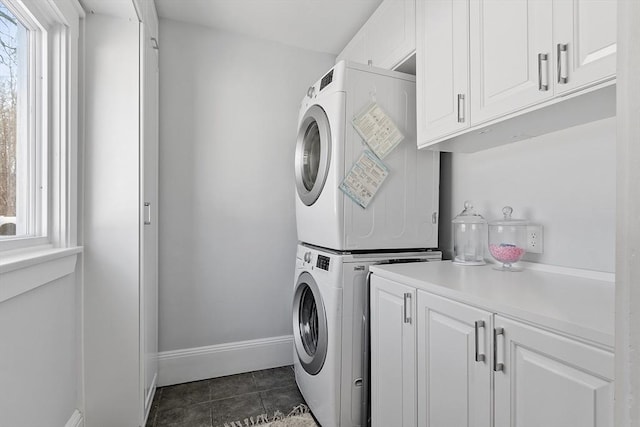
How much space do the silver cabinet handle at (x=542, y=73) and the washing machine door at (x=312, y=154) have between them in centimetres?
89

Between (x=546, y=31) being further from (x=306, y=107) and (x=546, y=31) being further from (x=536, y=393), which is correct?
(x=306, y=107)

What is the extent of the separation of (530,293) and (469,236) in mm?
643

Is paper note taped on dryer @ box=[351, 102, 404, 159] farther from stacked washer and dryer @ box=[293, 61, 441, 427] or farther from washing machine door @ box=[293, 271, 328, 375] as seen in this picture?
washing machine door @ box=[293, 271, 328, 375]

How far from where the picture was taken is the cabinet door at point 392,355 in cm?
120

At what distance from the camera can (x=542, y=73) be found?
990mm

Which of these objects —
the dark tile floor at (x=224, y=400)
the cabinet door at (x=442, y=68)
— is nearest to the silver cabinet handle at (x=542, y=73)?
the cabinet door at (x=442, y=68)

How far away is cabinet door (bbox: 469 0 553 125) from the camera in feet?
3.26

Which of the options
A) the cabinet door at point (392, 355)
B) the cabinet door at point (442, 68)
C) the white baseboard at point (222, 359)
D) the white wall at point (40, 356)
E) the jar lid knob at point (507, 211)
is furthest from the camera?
the white baseboard at point (222, 359)

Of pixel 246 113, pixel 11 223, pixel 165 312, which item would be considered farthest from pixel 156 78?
pixel 165 312

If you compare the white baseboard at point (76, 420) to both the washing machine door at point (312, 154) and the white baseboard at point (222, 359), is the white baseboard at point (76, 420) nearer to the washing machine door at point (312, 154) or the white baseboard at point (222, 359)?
the white baseboard at point (222, 359)

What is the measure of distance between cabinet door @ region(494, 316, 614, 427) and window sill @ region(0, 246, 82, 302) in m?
1.39

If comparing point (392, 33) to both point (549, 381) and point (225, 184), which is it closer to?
point (225, 184)

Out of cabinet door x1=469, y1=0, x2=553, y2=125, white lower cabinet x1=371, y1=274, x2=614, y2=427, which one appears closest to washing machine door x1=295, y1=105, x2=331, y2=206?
white lower cabinet x1=371, y1=274, x2=614, y2=427

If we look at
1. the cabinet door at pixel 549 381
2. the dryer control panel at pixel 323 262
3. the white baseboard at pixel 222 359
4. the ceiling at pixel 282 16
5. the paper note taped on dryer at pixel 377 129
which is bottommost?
the white baseboard at pixel 222 359
